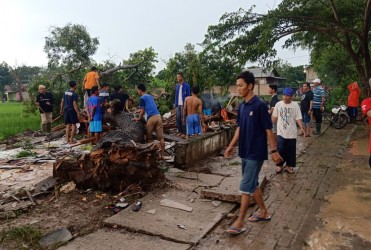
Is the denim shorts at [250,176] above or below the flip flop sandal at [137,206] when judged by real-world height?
above

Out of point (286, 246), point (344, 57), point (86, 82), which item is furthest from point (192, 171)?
point (344, 57)

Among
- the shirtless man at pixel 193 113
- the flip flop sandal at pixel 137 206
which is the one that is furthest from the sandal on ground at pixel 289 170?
the flip flop sandal at pixel 137 206

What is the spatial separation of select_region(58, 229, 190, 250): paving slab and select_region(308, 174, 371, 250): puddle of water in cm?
167

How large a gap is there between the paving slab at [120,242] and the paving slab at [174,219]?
106 millimetres

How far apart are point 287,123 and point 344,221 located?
2.54m

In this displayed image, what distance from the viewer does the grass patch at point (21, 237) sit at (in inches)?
148

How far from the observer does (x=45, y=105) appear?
11219 mm

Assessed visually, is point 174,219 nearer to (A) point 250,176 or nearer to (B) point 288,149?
(A) point 250,176

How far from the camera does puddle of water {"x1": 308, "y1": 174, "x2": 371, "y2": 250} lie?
373 cm

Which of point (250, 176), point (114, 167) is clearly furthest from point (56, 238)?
point (250, 176)

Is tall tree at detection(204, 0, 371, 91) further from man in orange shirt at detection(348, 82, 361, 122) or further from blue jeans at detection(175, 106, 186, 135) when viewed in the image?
blue jeans at detection(175, 106, 186, 135)

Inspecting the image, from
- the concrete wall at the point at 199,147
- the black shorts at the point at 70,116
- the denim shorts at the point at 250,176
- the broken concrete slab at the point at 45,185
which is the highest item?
the black shorts at the point at 70,116

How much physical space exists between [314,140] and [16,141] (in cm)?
1005

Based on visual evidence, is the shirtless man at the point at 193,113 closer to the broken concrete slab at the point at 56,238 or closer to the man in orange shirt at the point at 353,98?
the broken concrete slab at the point at 56,238
